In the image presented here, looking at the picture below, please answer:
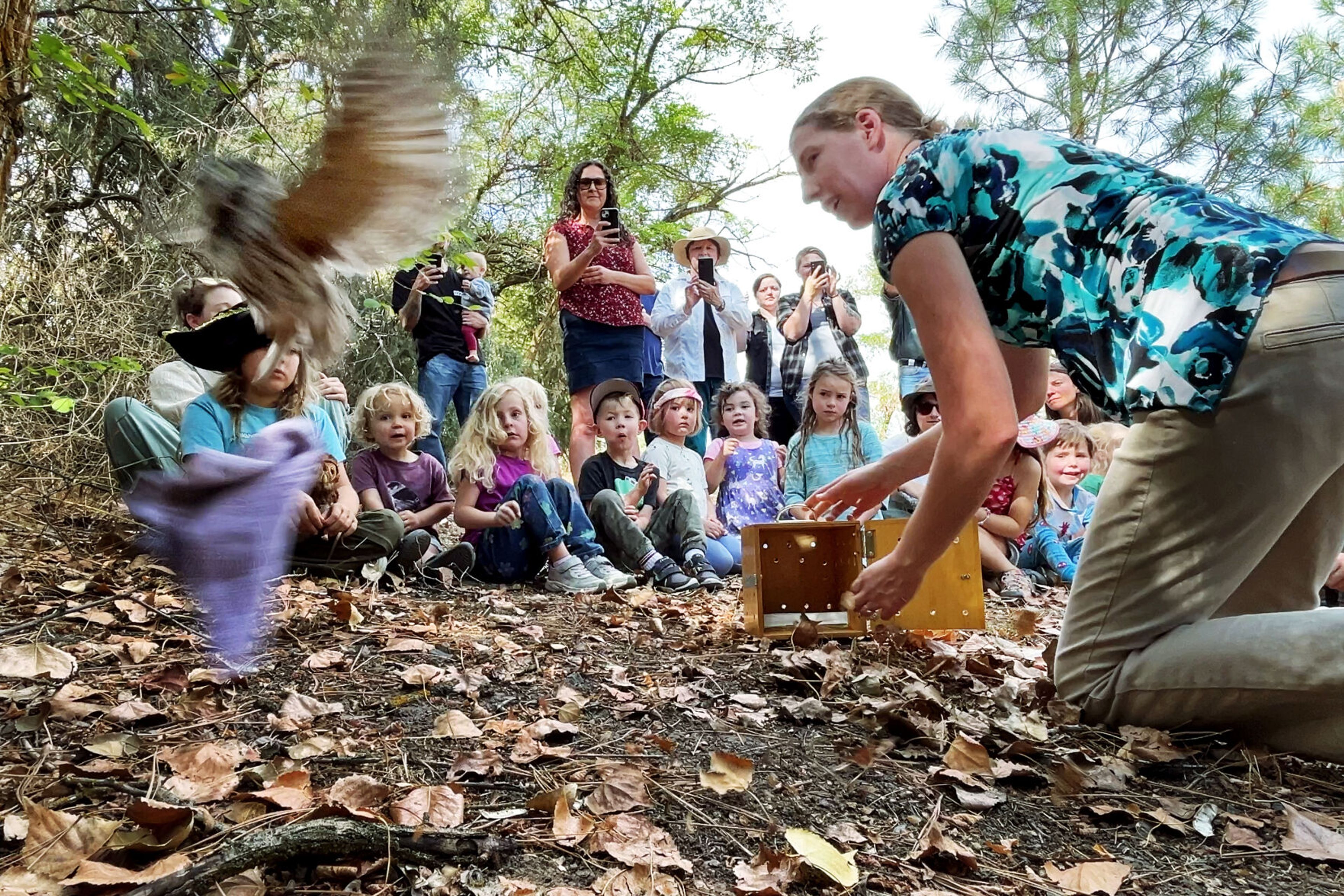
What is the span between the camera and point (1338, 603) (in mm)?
3883

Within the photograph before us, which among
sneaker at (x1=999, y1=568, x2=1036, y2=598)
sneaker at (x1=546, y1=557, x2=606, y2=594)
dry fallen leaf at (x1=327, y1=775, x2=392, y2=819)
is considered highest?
dry fallen leaf at (x1=327, y1=775, x2=392, y2=819)

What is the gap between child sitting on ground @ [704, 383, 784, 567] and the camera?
16.7ft

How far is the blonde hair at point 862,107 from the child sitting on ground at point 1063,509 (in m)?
3.19

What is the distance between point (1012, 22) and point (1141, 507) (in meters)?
8.87

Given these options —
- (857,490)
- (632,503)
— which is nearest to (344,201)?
(857,490)

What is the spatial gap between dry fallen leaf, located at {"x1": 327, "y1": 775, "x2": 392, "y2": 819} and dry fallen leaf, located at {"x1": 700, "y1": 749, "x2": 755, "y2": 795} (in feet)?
1.73

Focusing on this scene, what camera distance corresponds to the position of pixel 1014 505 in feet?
15.0

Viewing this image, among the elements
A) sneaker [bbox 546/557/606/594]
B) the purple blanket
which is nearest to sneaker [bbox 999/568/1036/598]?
sneaker [bbox 546/557/606/594]

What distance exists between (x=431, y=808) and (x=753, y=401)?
3985 millimetres

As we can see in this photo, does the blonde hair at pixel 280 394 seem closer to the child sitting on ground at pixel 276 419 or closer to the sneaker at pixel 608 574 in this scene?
the child sitting on ground at pixel 276 419

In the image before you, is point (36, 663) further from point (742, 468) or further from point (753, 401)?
point (753, 401)

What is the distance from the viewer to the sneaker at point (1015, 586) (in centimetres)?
430

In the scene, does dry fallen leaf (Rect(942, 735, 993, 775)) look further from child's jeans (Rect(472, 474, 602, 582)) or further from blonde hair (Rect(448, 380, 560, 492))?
blonde hair (Rect(448, 380, 560, 492))

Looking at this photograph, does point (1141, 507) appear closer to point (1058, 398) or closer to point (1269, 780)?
point (1269, 780)
